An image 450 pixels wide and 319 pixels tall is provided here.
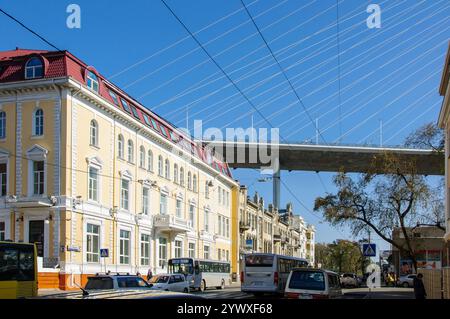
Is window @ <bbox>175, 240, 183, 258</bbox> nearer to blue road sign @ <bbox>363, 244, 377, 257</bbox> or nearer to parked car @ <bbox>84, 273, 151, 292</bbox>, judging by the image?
blue road sign @ <bbox>363, 244, 377, 257</bbox>

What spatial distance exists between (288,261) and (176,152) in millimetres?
23654

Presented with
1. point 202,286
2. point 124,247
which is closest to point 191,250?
point 124,247

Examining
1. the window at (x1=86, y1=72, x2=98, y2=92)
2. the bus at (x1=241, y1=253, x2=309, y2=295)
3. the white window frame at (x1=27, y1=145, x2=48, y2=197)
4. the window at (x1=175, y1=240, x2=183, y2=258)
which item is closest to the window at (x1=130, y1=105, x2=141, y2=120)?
the window at (x1=86, y1=72, x2=98, y2=92)

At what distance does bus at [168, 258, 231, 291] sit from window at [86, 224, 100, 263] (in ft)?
19.0

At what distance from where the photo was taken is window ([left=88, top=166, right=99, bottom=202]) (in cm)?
4422

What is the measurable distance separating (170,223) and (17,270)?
1335 inches

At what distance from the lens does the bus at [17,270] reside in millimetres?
21750

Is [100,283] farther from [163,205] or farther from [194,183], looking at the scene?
[194,183]

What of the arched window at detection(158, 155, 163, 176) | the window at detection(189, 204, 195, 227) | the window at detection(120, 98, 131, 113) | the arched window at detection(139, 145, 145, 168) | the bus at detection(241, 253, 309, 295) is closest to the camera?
the bus at detection(241, 253, 309, 295)

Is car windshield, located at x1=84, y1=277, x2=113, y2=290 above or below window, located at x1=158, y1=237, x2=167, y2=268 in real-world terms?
above

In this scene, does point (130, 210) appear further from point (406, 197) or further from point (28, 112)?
point (406, 197)

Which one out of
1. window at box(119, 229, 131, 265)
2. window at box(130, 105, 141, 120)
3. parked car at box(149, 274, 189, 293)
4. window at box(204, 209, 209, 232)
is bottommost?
parked car at box(149, 274, 189, 293)

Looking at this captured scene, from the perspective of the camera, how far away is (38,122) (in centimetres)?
4291
